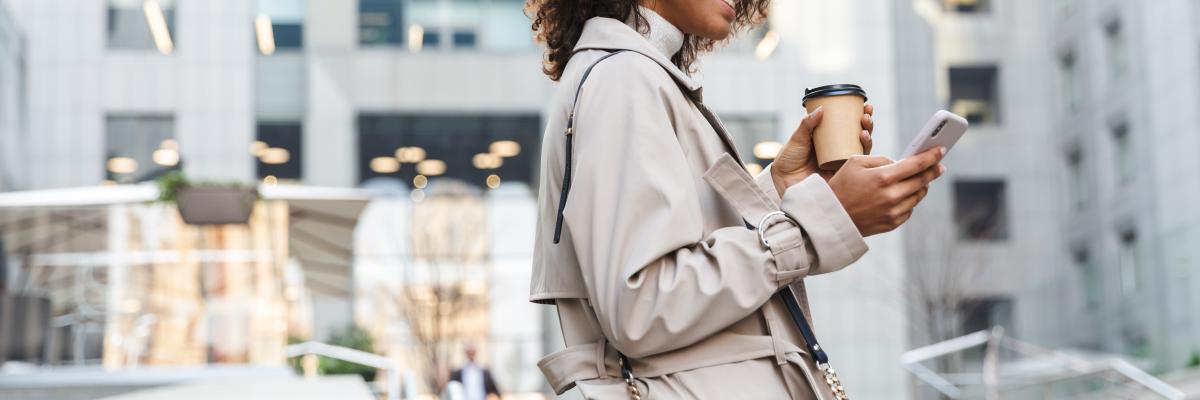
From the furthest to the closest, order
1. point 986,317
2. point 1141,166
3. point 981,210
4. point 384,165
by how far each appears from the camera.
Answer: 1. point 986,317
2. point 981,210
3. point 1141,166
4. point 384,165

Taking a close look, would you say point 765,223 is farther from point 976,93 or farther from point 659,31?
point 976,93

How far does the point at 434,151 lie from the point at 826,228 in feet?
99.7

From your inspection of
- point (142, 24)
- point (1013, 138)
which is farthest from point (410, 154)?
point (1013, 138)

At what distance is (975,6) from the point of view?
129 ft

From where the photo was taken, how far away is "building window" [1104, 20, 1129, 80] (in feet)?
110

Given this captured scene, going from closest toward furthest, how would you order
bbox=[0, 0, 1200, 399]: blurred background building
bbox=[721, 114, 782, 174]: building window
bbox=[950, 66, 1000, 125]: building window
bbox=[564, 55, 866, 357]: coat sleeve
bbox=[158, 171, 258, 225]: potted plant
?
bbox=[564, 55, 866, 357]: coat sleeve → bbox=[158, 171, 258, 225]: potted plant → bbox=[0, 0, 1200, 399]: blurred background building → bbox=[721, 114, 782, 174]: building window → bbox=[950, 66, 1000, 125]: building window

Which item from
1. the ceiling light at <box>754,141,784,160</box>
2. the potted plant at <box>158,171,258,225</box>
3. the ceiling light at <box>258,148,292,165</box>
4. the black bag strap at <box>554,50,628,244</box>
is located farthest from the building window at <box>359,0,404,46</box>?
the black bag strap at <box>554,50,628,244</box>

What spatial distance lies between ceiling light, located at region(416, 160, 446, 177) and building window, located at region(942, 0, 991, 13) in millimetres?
15654

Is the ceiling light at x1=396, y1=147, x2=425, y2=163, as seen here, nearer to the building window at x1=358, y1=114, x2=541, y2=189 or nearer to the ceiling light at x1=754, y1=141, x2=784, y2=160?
the building window at x1=358, y1=114, x2=541, y2=189

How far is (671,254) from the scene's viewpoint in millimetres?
1912

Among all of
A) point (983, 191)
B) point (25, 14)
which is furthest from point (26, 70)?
point (983, 191)

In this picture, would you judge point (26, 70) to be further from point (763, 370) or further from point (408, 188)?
point (763, 370)

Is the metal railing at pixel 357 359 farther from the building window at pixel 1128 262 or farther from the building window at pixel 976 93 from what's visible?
the building window at pixel 976 93

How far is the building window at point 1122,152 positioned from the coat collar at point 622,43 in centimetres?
3375
